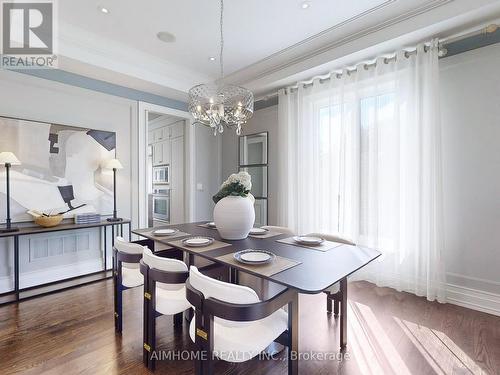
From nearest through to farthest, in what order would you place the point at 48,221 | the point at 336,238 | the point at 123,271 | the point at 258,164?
the point at 123,271
the point at 336,238
the point at 48,221
the point at 258,164

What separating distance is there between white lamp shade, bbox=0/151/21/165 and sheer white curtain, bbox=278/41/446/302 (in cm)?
323

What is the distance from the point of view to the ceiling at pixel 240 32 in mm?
2344

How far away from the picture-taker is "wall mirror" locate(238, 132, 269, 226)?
4.28 m

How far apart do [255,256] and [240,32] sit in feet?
8.18

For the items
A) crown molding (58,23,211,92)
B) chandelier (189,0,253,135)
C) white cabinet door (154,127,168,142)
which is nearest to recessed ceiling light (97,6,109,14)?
crown molding (58,23,211,92)

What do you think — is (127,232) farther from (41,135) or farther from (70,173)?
(41,135)

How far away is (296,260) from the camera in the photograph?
5.14 feet

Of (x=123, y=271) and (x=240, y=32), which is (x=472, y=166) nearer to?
(x=240, y=32)

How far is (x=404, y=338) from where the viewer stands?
1.97 metres

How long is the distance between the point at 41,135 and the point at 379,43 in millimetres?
3939

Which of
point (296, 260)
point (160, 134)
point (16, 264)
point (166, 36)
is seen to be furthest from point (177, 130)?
point (296, 260)

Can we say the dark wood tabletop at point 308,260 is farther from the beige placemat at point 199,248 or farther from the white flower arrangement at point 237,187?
the white flower arrangement at point 237,187

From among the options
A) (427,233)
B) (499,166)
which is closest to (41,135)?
(427,233)

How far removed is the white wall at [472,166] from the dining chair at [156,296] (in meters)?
2.71
